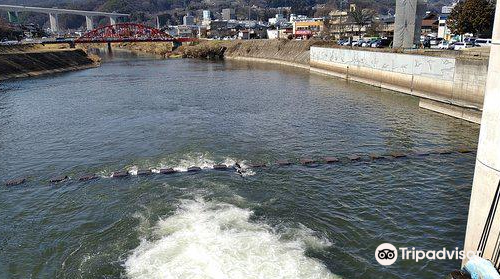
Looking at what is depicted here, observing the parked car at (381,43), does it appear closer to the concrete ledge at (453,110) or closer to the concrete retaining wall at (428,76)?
the concrete retaining wall at (428,76)

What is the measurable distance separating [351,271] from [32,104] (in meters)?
37.1

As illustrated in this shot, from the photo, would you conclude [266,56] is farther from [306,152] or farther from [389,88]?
[306,152]

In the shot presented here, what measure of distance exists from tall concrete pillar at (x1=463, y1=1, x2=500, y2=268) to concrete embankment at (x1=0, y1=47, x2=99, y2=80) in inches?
2519

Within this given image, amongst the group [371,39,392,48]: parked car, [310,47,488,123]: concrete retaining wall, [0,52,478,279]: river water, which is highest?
[371,39,392,48]: parked car

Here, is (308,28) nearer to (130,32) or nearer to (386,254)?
(130,32)

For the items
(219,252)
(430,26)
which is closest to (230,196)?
(219,252)

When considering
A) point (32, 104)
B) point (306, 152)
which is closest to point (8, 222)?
point (306, 152)

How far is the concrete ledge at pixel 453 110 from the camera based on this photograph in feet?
84.7

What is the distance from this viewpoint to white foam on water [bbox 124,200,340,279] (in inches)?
406

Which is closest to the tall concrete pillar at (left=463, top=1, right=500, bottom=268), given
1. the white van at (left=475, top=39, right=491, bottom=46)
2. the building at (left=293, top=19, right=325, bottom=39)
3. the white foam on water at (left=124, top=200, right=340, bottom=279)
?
the white foam on water at (left=124, top=200, right=340, bottom=279)

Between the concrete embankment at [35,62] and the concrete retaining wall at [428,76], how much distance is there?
50471 millimetres

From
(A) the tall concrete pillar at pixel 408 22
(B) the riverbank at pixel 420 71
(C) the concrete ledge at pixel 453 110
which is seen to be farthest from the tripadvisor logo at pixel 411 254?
(A) the tall concrete pillar at pixel 408 22

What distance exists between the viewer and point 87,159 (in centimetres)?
2033

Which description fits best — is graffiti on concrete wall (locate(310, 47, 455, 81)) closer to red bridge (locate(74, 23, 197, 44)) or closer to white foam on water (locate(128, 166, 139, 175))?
white foam on water (locate(128, 166, 139, 175))
